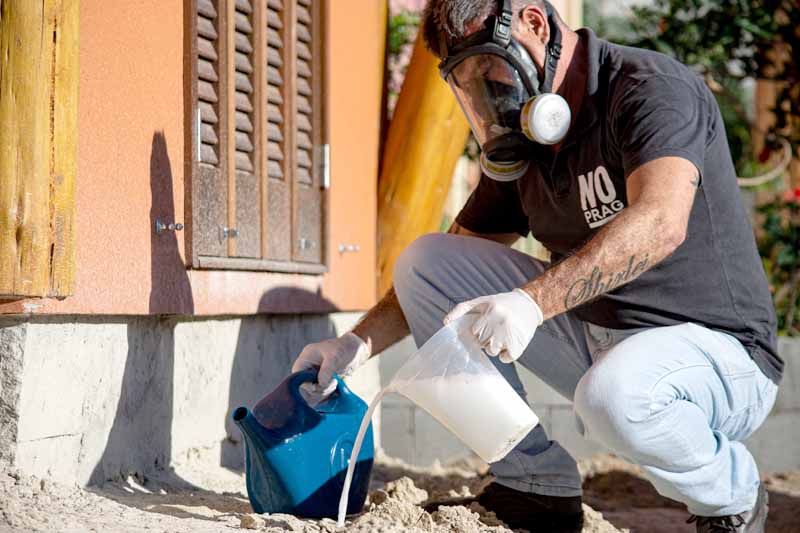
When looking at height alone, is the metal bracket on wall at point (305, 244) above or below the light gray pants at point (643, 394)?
above

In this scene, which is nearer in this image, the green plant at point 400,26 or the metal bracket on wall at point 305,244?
the metal bracket on wall at point 305,244

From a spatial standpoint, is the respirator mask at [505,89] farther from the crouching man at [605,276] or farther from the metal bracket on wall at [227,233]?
the metal bracket on wall at [227,233]

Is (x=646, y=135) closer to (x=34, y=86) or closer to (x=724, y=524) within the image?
(x=724, y=524)

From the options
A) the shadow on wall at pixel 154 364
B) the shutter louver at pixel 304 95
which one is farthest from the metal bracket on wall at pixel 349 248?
the shadow on wall at pixel 154 364

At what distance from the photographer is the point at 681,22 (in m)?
6.12

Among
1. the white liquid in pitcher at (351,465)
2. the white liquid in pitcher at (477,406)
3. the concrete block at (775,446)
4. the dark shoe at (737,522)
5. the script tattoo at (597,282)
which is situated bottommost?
the concrete block at (775,446)

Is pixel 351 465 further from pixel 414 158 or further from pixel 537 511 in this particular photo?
pixel 414 158

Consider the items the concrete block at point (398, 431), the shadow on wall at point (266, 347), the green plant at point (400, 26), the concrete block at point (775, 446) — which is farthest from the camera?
the green plant at point (400, 26)

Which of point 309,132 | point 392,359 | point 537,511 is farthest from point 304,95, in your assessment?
point 537,511

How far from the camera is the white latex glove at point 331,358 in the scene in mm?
2906

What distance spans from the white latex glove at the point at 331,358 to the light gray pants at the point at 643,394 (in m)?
0.24

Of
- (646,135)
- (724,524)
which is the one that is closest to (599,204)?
(646,135)

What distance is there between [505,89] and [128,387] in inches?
51.6

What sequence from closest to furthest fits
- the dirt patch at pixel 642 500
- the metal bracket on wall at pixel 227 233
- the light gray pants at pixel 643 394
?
the light gray pants at pixel 643 394 → the metal bracket on wall at pixel 227 233 → the dirt patch at pixel 642 500
